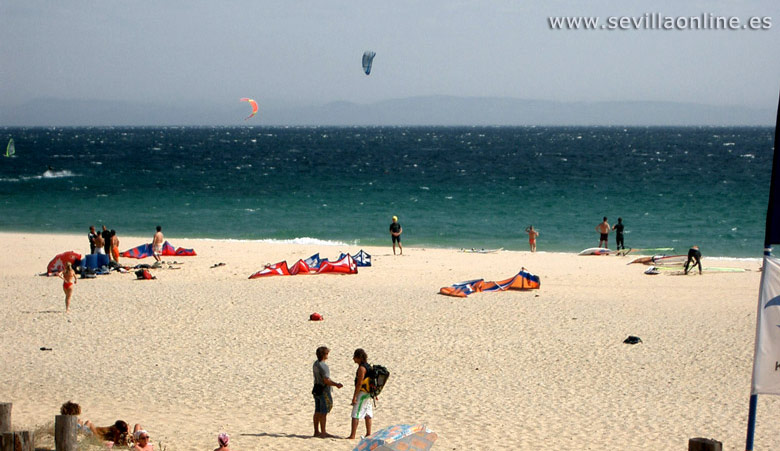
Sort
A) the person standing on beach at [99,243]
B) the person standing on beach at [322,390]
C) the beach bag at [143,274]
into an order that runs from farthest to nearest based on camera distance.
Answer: the person standing on beach at [99,243] < the beach bag at [143,274] < the person standing on beach at [322,390]

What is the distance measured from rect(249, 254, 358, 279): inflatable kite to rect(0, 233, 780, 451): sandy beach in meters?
0.40

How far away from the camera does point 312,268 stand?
20.9 metres

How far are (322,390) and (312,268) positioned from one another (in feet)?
39.1

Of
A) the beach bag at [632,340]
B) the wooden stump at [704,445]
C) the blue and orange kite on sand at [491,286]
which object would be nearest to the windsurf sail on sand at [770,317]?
the wooden stump at [704,445]

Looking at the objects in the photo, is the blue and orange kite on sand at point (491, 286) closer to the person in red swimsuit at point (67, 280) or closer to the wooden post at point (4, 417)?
the person in red swimsuit at point (67, 280)

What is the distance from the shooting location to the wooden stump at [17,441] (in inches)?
247

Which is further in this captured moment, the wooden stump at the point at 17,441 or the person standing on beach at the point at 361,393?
the person standing on beach at the point at 361,393

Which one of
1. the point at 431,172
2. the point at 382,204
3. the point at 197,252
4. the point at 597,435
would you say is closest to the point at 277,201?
the point at 382,204

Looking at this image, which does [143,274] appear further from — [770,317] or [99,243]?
[770,317]

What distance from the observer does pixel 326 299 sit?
17.8 metres

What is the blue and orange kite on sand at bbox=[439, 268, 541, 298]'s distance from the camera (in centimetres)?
1825

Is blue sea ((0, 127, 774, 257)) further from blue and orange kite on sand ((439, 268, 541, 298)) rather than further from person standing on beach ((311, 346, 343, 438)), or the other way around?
person standing on beach ((311, 346, 343, 438))

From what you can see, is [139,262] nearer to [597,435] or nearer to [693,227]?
[597,435]

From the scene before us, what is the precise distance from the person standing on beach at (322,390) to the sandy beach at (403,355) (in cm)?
21
